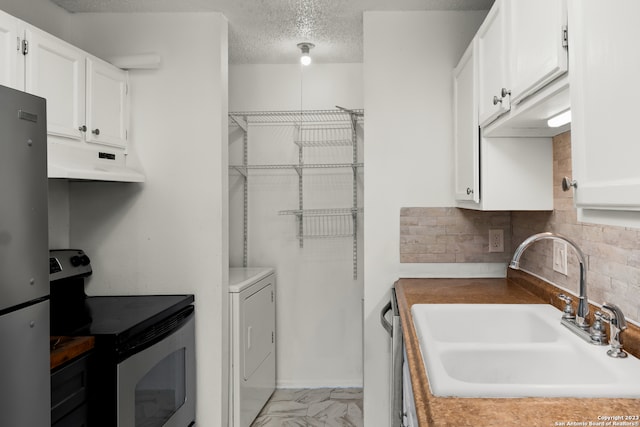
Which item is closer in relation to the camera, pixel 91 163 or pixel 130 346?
pixel 130 346

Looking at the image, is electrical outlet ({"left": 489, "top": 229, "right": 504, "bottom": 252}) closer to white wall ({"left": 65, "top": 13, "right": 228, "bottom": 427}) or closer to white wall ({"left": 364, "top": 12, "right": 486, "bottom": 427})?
white wall ({"left": 364, "top": 12, "right": 486, "bottom": 427})

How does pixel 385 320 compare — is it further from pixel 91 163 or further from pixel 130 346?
pixel 91 163

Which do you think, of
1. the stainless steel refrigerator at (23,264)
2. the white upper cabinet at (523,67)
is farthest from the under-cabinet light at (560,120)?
the stainless steel refrigerator at (23,264)

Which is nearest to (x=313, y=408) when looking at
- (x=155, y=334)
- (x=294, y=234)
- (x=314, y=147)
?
(x=294, y=234)

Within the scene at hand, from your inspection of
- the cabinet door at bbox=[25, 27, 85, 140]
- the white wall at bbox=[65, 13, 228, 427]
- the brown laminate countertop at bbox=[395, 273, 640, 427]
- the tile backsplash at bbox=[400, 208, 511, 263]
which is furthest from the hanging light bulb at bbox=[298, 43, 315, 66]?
the brown laminate countertop at bbox=[395, 273, 640, 427]

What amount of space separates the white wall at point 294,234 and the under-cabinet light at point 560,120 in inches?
73.8

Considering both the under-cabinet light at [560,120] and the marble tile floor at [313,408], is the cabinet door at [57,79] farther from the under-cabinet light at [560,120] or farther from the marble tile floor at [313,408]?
the marble tile floor at [313,408]

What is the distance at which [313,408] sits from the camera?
3.11 meters

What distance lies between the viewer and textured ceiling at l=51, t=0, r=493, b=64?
2393mm

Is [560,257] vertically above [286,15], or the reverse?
[286,15]

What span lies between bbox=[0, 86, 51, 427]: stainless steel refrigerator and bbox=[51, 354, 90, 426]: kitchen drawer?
27 cm

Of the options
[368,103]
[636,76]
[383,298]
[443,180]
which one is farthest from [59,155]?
[636,76]

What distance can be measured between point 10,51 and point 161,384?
59.2 inches

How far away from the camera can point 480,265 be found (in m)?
2.44
